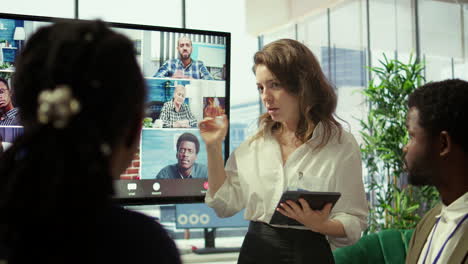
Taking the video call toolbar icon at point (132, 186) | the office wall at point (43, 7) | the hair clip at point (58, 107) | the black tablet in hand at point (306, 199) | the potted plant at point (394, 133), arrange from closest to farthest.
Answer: the hair clip at point (58, 107)
the black tablet in hand at point (306, 199)
the video call toolbar icon at point (132, 186)
the office wall at point (43, 7)
the potted plant at point (394, 133)

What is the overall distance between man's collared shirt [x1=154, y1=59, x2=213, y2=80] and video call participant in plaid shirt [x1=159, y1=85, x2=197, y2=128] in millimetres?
95

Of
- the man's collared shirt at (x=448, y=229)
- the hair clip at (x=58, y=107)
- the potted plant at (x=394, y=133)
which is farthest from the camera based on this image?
the potted plant at (x=394, y=133)

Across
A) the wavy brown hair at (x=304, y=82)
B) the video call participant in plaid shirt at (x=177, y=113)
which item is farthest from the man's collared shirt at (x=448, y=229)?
the video call participant in plaid shirt at (x=177, y=113)

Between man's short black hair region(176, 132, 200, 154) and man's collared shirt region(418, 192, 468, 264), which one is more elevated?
man's short black hair region(176, 132, 200, 154)

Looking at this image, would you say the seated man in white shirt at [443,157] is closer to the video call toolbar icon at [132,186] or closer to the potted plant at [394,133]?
the video call toolbar icon at [132,186]

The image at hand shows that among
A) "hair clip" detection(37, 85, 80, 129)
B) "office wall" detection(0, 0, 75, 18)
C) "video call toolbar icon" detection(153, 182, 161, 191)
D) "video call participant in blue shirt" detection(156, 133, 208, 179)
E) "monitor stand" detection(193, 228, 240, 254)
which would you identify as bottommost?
"monitor stand" detection(193, 228, 240, 254)

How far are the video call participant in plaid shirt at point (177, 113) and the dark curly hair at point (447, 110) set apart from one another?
1397 mm

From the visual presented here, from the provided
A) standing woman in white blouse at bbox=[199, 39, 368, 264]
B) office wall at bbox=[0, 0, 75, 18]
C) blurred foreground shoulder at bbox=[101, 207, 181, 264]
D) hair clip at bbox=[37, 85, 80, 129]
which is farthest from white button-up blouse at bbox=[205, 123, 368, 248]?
office wall at bbox=[0, 0, 75, 18]

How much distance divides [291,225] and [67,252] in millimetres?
1525

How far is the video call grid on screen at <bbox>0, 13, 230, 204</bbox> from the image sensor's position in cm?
285

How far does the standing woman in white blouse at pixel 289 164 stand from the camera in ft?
7.14

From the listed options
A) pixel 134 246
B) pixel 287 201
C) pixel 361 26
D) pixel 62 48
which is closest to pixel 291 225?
pixel 287 201

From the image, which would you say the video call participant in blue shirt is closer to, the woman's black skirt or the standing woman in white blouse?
the standing woman in white blouse

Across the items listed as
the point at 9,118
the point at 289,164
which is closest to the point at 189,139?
the point at 289,164
